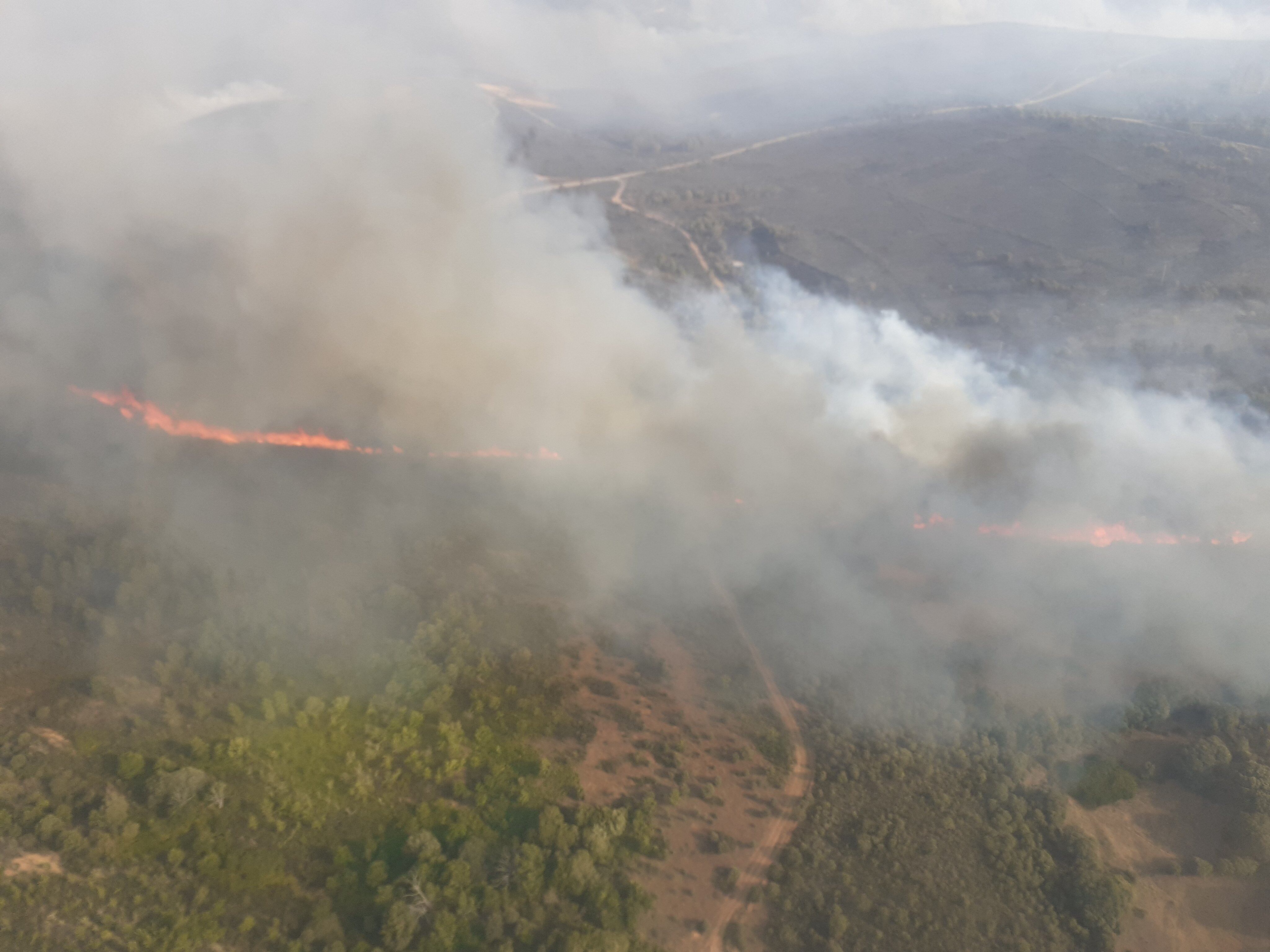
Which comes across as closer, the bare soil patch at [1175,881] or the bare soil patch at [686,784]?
the bare soil patch at [686,784]

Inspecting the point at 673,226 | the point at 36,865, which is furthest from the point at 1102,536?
the point at 673,226

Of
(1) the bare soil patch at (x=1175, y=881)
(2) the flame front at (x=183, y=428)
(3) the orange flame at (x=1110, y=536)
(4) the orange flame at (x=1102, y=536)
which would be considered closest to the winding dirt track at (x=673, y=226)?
(3) the orange flame at (x=1110, y=536)

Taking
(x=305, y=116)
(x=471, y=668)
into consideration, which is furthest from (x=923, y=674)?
(x=305, y=116)

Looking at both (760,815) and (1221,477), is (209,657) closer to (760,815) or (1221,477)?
(760,815)

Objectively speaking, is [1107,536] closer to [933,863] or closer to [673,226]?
[933,863]

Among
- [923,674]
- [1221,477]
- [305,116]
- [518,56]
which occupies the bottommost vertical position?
[923,674]

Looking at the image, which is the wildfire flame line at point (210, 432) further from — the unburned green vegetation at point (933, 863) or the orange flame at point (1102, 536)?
the orange flame at point (1102, 536)
